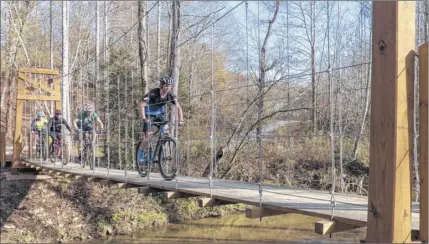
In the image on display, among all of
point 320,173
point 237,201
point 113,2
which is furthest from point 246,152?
point 113,2

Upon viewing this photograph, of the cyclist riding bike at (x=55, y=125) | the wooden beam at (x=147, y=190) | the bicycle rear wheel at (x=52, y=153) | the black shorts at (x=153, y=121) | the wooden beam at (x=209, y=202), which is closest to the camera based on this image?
the wooden beam at (x=209, y=202)

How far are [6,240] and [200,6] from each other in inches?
251

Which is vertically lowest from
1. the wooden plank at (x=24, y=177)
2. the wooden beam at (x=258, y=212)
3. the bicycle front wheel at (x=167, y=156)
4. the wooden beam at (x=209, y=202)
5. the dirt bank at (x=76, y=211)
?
the dirt bank at (x=76, y=211)

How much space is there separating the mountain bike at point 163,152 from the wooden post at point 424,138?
2.02 meters

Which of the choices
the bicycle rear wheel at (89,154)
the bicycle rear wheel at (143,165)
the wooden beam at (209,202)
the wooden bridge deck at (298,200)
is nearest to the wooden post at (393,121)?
the wooden bridge deck at (298,200)

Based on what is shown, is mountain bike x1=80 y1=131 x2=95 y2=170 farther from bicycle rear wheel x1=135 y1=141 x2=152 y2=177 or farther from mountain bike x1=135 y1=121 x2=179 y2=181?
mountain bike x1=135 y1=121 x2=179 y2=181

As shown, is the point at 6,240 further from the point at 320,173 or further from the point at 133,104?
the point at 320,173

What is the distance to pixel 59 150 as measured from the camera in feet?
19.6

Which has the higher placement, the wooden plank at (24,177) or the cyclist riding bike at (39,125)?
the cyclist riding bike at (39,125)

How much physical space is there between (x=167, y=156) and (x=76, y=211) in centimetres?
371

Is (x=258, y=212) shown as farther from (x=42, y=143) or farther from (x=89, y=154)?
(x=42, y=143)

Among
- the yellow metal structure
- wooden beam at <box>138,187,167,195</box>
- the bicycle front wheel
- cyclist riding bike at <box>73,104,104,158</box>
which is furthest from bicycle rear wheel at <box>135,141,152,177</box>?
the yellow metal structure

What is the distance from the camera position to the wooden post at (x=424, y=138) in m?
1.36

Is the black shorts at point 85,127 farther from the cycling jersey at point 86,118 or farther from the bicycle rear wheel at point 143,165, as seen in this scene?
the bicycle rear wheel at point 143,165
